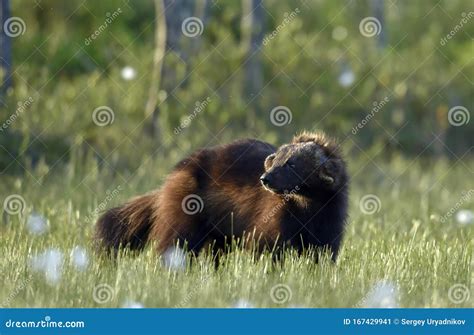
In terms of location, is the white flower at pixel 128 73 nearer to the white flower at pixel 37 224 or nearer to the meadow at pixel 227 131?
the meadow at pixel 227 131

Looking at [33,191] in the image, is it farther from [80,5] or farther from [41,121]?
[80,5]

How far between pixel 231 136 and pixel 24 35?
13.6 feet

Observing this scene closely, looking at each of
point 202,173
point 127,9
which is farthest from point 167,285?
point 127,9
